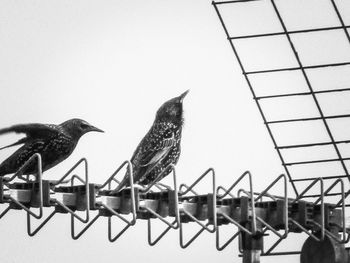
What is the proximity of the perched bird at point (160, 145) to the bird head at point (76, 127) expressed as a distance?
0.70 metres

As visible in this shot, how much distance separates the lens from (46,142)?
646 cm

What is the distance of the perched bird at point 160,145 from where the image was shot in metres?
7.76

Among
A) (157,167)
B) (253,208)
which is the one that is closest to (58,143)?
(157,167)

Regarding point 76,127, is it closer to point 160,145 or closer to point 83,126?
point 83,126

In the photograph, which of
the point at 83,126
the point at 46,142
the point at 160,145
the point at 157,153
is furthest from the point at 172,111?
the point at 46,142

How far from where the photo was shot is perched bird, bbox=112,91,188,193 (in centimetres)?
776

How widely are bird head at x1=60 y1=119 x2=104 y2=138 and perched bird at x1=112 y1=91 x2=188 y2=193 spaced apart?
0.70 meters

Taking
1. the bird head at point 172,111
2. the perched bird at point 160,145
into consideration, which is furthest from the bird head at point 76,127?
the bird head at point 172,111

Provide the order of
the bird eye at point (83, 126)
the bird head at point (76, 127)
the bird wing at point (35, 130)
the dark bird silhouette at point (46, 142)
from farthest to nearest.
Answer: the bird eye at point (83, 126) < the bird head at point (76, 127) < the dark bird silhouette at point (46, 142) < the bird wing at point (35, 130)

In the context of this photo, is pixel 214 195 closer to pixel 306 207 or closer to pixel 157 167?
pixel 306 207

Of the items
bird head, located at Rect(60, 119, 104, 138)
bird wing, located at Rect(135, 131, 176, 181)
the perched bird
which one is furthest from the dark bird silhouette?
bird wing, located at Rect(135, 131, 176, 181)

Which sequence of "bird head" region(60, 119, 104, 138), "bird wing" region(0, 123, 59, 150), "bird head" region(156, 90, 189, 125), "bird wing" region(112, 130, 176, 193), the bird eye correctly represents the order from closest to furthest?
1. "bird wing" region(0, 123, 59, 150)
2. "bird head" region(60, 119, 104, 138)
3. the bird eye
4. "bird wing" region(112, 130, 176, 193)
5. "bird head" region(156, 90, 189, 125)

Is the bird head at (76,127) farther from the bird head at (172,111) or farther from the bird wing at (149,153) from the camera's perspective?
the bird head at (172,111)

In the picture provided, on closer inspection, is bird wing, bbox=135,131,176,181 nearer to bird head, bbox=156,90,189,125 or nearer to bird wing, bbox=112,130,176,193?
bird wing, bbox=112,130,176,193
